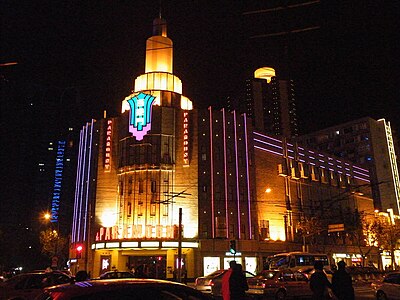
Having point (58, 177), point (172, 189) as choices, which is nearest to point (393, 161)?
point (172, 189)

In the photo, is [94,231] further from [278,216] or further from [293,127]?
[293,127]

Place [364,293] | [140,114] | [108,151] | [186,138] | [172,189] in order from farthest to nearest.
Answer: [108,151]
[140,114]
[186,138]
[172,189]
[364,293]

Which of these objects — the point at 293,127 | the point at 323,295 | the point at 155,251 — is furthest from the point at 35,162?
the point at 323,295

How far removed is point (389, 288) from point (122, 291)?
682 inches

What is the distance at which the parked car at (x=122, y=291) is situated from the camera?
155 inches

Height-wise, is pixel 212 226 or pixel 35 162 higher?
pixel 35 162

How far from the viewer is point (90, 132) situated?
50375 millimetres

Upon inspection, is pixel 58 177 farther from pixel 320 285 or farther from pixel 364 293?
pixel 320 285

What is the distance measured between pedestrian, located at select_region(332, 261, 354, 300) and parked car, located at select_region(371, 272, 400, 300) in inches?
406

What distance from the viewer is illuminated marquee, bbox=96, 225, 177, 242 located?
41.0 meters

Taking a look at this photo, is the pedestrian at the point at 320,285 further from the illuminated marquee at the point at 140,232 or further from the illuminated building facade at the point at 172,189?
the illuminated marquee at the point at 140,232

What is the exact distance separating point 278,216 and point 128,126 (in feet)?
70.2

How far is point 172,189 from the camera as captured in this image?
1724 inches

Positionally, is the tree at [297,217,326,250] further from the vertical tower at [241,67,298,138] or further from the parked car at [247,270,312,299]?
the vertical tower at [241,67,298,138]
